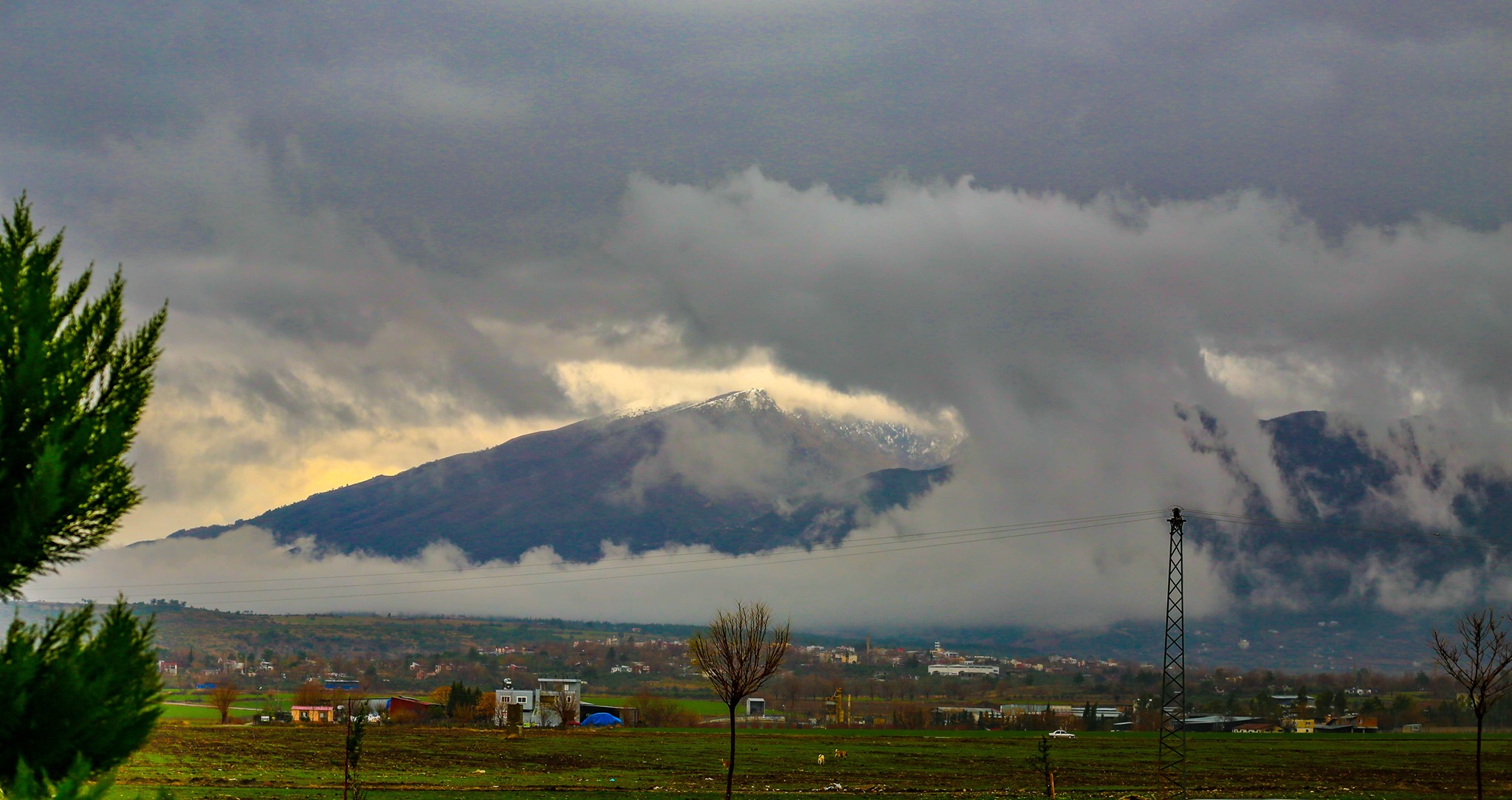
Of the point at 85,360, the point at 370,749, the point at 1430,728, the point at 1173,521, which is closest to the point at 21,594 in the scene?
the point at 85,360

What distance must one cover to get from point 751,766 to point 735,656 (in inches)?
1734

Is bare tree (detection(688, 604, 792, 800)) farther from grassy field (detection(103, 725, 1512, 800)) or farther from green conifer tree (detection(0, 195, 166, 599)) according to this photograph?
green conifer tree (detection(0, 195, 166, 599))

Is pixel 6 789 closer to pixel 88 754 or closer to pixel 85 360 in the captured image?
pixel 88 754

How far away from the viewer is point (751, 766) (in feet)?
277

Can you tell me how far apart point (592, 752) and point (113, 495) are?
84791 millimetres

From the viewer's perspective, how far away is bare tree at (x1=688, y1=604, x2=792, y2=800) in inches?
1684

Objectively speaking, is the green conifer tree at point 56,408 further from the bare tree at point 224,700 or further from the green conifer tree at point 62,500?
the bare tree at point 224,700

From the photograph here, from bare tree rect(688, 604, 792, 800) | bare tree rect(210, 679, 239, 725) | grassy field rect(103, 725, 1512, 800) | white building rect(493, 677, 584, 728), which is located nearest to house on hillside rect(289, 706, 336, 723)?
bare tree rect(210, 679, 239, 725)

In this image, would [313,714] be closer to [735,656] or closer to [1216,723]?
[1216,723]

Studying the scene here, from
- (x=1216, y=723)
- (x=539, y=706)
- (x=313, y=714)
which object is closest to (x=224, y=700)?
(x=313, y=714)

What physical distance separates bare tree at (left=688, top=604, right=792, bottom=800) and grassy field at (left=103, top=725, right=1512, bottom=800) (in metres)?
14.7

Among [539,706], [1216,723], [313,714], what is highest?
[539,706]

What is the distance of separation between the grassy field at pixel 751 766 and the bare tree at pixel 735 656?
1467 centimetres

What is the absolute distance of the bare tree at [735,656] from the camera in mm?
42781
